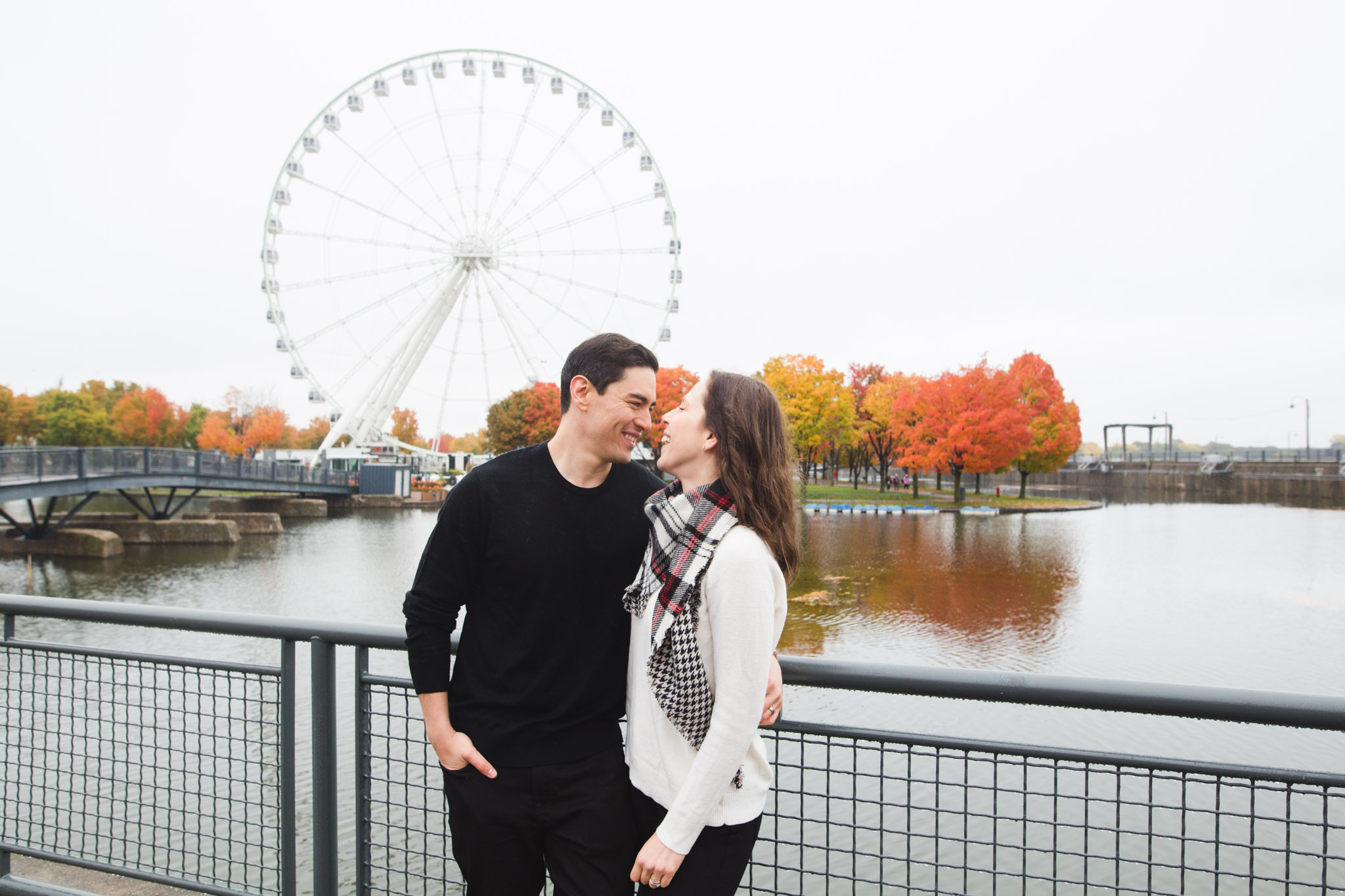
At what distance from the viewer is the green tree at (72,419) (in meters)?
67.1

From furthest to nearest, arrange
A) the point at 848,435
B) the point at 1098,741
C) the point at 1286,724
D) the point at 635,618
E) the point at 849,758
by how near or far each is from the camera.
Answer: the point at 848,435
the point at 1098,741
the point at 849,758
the point at 635,618
the point at 1286,724

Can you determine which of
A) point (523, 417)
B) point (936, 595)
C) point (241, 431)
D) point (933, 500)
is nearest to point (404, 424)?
point (241, 431)

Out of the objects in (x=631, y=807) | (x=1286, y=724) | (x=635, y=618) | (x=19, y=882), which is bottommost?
(x=19, y=882)

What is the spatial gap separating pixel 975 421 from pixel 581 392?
3895cm

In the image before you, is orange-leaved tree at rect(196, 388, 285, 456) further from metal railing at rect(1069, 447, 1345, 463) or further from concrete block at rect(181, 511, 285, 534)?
metal railing at rect(1069, 447, 1345, 463)

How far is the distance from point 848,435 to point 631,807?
1745 inches

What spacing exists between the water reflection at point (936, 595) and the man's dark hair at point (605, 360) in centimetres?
1074

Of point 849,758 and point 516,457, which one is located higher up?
point 516,457

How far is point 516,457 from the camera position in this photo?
7.27 feet

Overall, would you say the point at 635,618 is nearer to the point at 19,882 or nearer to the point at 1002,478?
the point at 19,882

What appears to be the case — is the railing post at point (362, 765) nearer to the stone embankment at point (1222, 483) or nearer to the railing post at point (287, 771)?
the railing post at point (287, 771)

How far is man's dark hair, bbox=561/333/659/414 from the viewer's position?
2.20 m

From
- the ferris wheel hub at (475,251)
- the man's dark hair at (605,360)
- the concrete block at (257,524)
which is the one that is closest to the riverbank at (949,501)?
the ferris wheel hub at (475,251)

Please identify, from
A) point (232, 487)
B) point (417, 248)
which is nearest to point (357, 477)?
point (232, 487)
